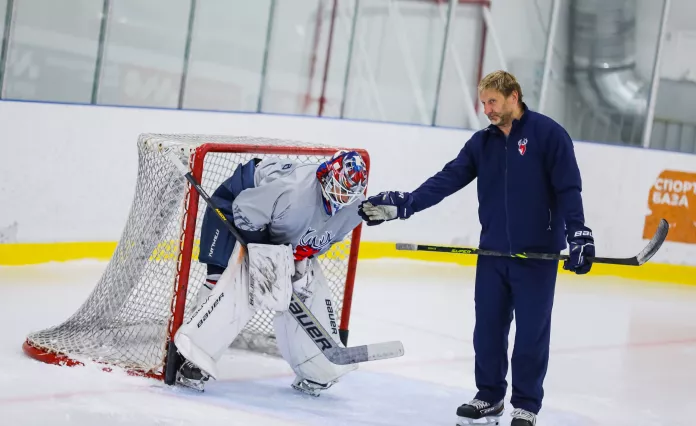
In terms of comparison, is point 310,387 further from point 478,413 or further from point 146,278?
point 146,278

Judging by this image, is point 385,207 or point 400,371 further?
point 400,371

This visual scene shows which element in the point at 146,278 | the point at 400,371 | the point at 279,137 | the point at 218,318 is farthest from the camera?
the point at 279,137

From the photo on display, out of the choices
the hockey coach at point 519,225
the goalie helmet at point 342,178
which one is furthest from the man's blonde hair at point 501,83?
the goalie helmet at point 342,178

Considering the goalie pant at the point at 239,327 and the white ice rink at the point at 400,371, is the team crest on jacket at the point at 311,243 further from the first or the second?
the white ice rink at the point at 400,371

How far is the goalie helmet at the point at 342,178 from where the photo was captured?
336cm

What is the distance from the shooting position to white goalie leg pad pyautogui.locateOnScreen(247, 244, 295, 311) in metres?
3.46

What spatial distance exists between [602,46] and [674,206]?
2966 mm

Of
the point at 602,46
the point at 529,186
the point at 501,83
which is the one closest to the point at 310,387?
the point at 529,186

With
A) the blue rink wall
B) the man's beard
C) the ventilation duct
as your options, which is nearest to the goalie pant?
the man's beard

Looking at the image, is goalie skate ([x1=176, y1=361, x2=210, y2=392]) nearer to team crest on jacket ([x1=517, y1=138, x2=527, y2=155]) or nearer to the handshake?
the handshake

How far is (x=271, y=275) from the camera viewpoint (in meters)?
3.47

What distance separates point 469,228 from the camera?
23.4ft

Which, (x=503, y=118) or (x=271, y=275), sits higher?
(x=503, y=118)

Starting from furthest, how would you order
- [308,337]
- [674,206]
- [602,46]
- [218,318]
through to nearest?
[602,46] → [674,206] → [308,337] → [218,318]
